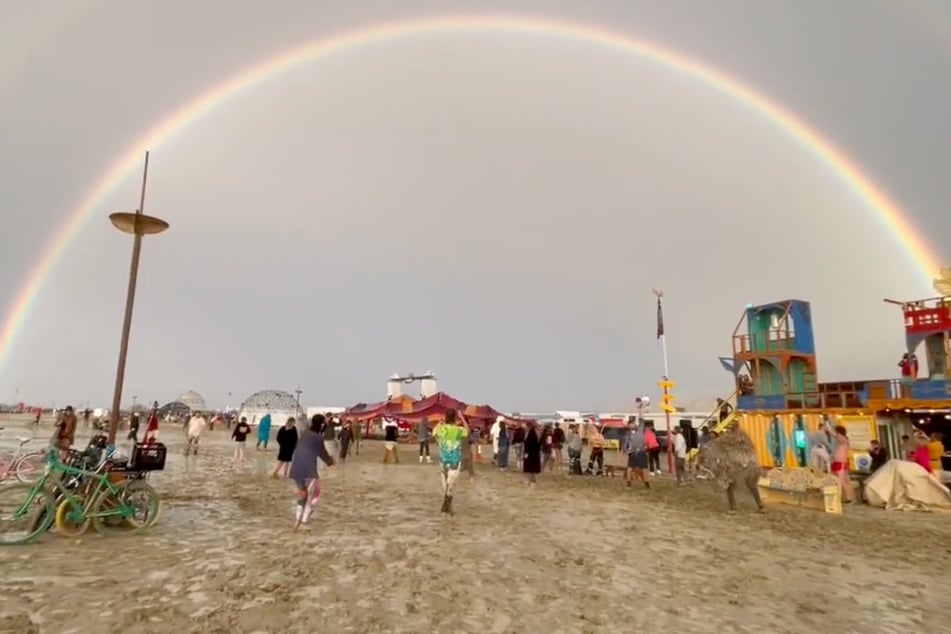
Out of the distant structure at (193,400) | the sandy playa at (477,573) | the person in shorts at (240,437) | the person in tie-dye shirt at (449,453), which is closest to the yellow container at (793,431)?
the sandy playa at (477,573)

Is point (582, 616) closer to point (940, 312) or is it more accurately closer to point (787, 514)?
point (787, 514)

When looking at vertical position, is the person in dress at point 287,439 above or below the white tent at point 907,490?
above

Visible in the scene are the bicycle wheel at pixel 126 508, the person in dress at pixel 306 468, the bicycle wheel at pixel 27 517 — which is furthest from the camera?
the person in dress at pixel 306 468

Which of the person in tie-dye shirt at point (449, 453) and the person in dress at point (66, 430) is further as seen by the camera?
the person in tie-dye shirt at point (449, 453)

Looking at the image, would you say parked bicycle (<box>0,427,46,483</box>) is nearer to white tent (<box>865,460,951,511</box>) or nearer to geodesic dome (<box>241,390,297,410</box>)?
white tent (<box>865,460,951,511</box>)

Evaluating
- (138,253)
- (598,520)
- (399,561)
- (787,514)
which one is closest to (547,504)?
(598,520)

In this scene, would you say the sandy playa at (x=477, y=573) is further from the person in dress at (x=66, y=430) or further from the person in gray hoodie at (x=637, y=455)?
the person in gray hoodie at (x=637, y=455)

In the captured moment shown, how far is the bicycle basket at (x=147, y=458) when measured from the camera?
8.93m

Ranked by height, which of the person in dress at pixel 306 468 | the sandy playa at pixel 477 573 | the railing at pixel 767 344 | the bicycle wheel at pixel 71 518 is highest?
the railing at pixel 767 344

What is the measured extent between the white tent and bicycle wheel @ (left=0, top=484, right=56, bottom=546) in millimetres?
18099

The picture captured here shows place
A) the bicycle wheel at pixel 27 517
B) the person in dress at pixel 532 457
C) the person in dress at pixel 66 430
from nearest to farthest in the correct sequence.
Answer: the bicycle wheel at pixel 27 517, the person in dress at pixel 66 430, the person in dress at pixel 532 457

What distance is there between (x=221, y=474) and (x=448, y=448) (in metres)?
10.0

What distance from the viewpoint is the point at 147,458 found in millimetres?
9000

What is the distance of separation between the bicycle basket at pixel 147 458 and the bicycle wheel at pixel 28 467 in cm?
586
